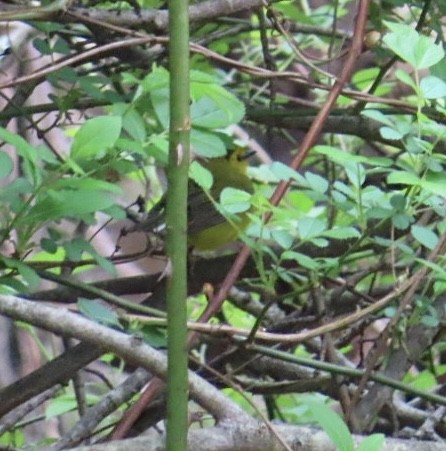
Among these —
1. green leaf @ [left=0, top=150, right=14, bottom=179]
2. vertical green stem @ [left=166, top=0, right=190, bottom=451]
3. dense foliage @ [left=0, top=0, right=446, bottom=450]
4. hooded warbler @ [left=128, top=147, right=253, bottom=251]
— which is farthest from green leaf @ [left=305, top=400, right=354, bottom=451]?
hooded warbler @ [left=128, top=147, right=253, bottom=251]

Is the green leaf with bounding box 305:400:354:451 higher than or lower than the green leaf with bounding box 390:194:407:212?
lower

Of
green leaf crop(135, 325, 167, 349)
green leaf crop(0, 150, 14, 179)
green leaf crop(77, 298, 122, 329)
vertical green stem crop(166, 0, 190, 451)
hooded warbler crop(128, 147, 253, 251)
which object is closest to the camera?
vertical green stem crop(166, 0, 190, 451)

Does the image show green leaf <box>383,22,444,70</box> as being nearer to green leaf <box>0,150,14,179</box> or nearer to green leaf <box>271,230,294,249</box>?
green leaf <box>271,230,294,249</box>

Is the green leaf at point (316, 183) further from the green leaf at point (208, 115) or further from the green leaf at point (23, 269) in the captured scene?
the green leaf at point (23, 269)

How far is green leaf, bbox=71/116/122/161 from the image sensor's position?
76 cm

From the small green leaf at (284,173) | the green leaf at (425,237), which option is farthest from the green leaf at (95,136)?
the green leaf at (425,237)

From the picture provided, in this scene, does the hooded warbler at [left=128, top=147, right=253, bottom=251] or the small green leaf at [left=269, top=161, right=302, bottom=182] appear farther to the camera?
the hooded warbler at [left=128, top=147, right=253, bottom=251]

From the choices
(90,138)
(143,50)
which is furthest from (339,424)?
(143,50)

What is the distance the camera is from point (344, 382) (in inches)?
47.5

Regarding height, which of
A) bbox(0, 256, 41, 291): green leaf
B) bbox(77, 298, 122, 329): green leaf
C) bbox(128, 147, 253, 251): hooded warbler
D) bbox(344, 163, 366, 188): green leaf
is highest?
bbox(344, 163, 366, 188): green leaf

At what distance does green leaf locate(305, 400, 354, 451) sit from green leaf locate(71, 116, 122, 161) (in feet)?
0.88

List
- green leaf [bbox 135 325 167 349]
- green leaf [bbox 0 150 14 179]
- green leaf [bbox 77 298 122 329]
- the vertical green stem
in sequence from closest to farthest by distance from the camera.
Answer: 1. the vertical green stem
2. green leaf [bbox 0 150 14 179]
3. green leaf [bbox 77 298 122 329]
4. green leaf [bbox 135 325 167 349]

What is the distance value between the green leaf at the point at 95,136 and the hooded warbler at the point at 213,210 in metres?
0.84

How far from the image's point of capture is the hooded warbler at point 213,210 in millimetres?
1947
